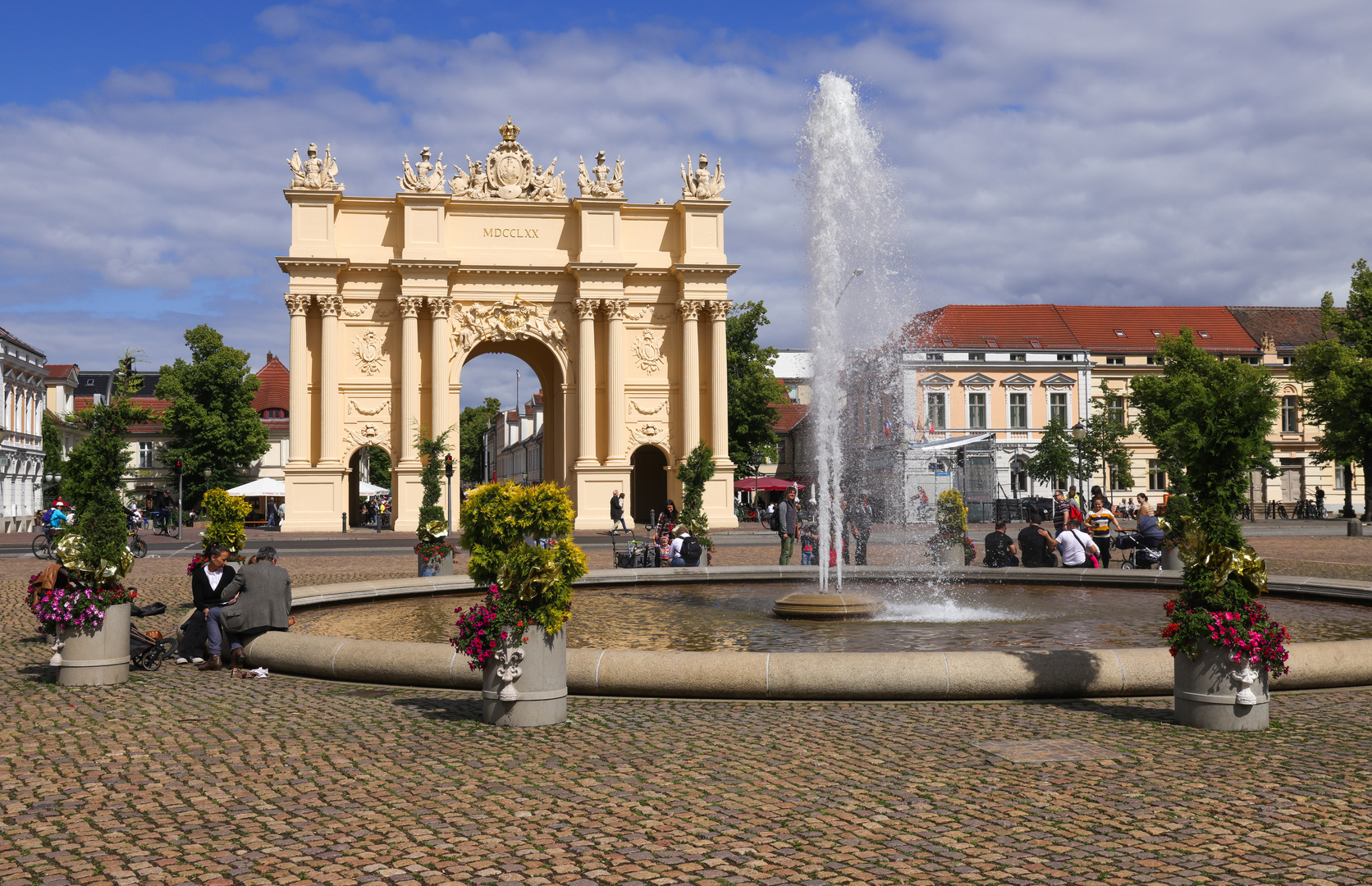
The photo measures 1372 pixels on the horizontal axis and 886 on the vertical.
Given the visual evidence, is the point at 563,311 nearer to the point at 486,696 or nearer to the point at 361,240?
the point at 361,240

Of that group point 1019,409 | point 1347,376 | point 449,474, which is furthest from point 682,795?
point 1019,409

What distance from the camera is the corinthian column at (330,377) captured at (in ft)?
166

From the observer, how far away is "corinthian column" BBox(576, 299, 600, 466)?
51.9 meters

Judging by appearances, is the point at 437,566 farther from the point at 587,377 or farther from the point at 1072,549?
the point at 587,377

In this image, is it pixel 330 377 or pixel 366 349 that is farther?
pixel 366 349

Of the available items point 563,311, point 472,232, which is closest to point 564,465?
point 563,311

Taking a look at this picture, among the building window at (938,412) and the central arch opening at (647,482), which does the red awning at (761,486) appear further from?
the central arch opening at (647,482)

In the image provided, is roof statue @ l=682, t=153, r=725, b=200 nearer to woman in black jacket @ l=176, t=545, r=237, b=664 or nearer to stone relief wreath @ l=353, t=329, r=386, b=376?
stone relief wreath @ l=353, t=329, r=386, b=376

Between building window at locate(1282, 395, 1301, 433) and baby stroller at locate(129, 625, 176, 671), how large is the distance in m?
79.8

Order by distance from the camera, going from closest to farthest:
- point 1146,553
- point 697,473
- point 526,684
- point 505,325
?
1. point 526,684
2. point 1146,553
3. point 697,473
4. point 505,325

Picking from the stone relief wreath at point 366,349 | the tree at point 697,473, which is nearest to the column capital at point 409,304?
the stone relief wreath at point 366,349

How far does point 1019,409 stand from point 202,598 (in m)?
69.6

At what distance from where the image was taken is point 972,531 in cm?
4588

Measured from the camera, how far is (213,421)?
70188 mm
